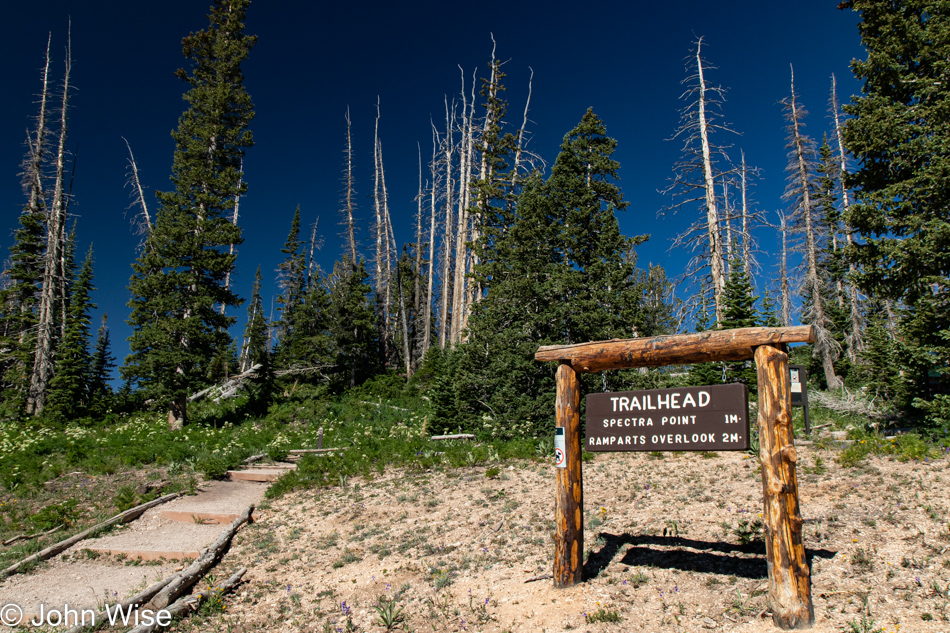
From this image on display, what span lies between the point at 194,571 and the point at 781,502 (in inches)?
277

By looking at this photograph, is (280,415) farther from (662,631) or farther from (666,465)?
(662,631)

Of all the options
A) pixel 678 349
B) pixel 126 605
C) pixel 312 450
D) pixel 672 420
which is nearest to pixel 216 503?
pixel 312 450

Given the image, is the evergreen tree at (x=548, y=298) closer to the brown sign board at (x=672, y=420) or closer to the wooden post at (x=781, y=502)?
the brown sign board at (x=672, y=420)

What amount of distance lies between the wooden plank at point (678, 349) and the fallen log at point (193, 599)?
5.06 m

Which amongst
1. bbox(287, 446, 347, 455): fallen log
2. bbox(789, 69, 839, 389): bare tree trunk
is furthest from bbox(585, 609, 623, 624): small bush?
bbox(789, 69, 839, 389): bare tree trunk

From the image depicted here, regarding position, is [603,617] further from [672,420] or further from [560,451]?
[672,420]

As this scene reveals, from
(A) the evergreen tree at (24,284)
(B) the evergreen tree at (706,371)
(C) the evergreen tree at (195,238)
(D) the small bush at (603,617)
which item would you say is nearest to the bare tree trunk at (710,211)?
(B) the evergreen tree at (706,371)

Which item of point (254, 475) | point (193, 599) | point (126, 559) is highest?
point (254, 475)

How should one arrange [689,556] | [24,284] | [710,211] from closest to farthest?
[689,556] < [710,211] < [24,284]

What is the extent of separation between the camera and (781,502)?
4051mm

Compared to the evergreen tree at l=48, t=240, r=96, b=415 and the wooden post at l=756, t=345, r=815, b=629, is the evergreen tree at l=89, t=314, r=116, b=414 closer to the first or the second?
the evergreen tree at l=48, t=240, r=96, b=415

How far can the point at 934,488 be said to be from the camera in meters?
6.54

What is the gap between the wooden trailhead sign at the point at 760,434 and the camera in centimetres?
395

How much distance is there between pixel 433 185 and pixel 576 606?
97.6 feet
